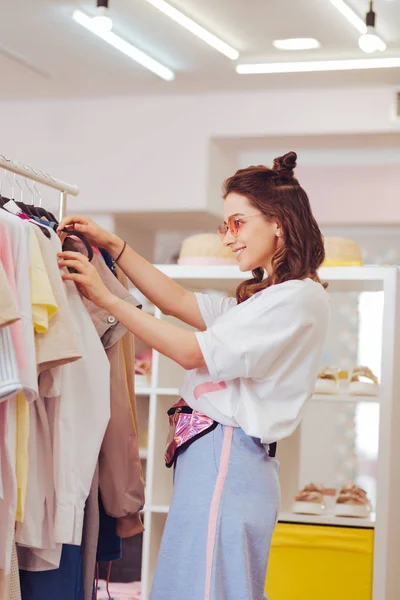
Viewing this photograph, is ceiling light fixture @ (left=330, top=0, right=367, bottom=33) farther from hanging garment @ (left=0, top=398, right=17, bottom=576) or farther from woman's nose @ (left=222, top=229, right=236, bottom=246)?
hanging garment @ (left=0, top=398, right=17, bottom=576)

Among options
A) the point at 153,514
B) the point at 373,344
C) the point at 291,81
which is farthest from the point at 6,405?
the point at 373,344

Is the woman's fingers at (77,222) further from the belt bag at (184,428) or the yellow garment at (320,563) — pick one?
the yellow garment at (320,563)

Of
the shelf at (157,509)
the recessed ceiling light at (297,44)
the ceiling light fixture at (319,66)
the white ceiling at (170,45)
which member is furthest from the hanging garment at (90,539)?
the ceiling light fixture at (319,66)

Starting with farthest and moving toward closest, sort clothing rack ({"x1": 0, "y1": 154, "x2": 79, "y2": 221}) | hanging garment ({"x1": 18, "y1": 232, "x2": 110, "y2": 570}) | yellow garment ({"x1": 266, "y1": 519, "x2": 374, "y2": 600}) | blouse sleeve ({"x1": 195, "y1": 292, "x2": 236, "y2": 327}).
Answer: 1. yellow garment ({"x1": 266, "y1": 519, "x2": 374, "y2": 600})
2. blouse sleeve ({"x1": 195, "y1": 292, "x2": 236, "y2": 327})
3. clothing rack ({"x1": 0, "y1": 154, "x2": 79, "y2": 221})
4. hanging garment ({"x1": 18, "y1": 232, "x2": 110, "y2": 570})

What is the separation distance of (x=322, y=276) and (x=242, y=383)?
5.20ft

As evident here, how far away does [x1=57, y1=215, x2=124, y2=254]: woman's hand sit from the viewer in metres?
2.12

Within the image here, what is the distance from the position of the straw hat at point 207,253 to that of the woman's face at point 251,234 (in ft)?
5.14

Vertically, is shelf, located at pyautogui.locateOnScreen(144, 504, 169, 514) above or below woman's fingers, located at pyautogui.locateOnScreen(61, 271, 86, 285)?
below

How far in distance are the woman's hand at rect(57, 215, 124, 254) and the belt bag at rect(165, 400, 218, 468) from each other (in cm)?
42

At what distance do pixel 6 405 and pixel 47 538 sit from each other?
0.33 metres

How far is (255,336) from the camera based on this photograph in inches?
79.1

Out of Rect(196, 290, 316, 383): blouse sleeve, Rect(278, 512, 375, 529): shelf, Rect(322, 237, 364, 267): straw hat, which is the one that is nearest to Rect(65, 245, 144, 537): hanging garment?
Rect(196, 290, 316, 383): blouse sleeve

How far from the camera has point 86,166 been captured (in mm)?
5633

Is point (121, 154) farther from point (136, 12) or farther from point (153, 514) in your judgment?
point (153, 514)
